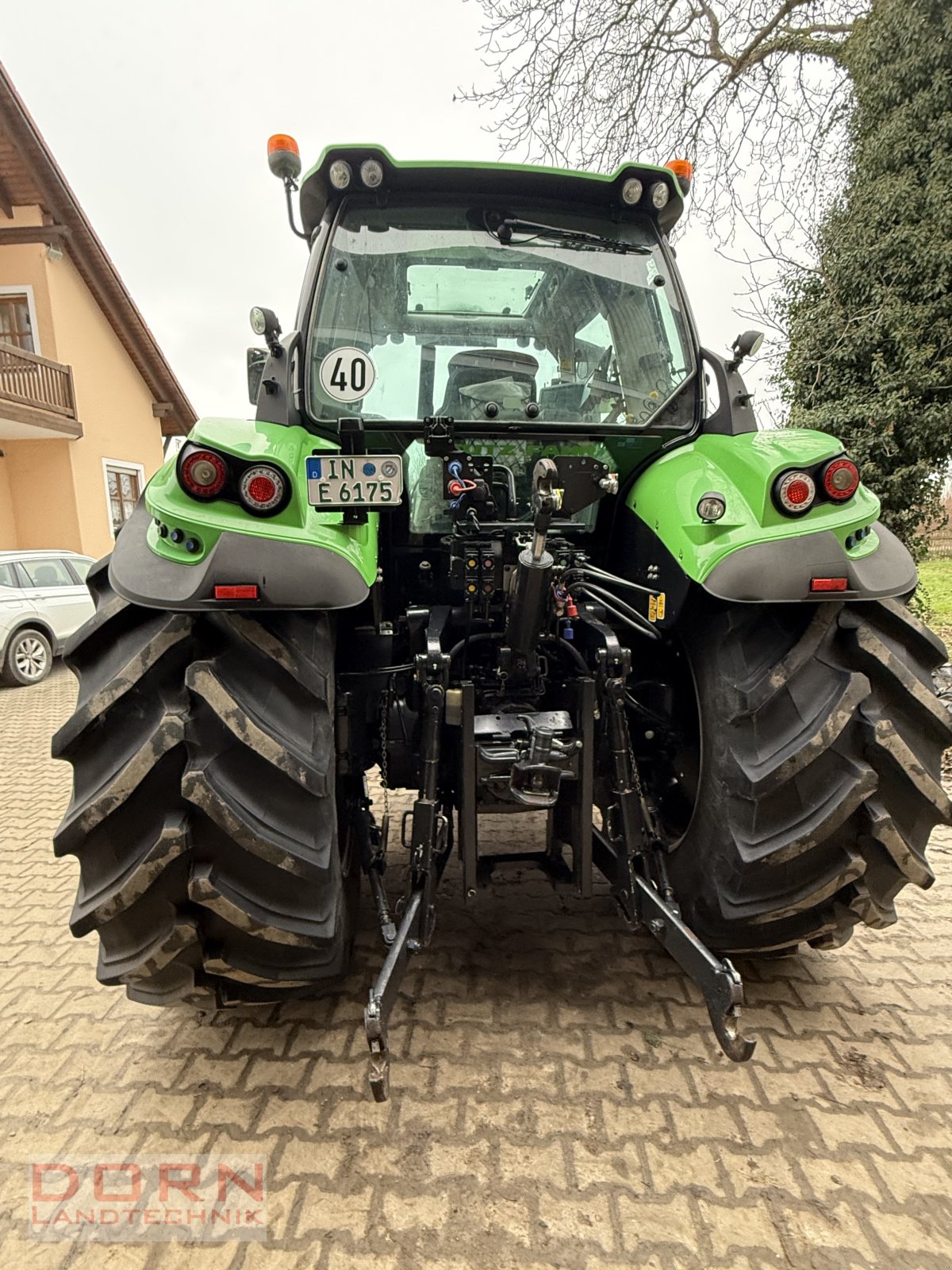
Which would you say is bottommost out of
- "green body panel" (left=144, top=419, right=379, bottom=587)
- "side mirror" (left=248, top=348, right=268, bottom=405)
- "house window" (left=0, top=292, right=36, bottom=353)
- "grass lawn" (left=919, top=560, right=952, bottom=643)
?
"grass lawn" (left=919, top=560, right=952, bottom=643)

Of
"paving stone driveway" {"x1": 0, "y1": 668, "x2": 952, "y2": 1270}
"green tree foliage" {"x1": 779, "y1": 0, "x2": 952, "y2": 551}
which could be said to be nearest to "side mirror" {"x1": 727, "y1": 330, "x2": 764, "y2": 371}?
"paving stone driveway" {"x1": 0, "y1": 668, "x2": 952, "y2": 1270}

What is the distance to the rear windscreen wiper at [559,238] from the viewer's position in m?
2.48

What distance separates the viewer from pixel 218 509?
1.75 metres

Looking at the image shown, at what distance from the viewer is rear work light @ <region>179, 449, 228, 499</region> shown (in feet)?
5.65

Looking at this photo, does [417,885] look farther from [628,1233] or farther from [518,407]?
[518,407]

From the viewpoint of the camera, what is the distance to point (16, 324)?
557 inches

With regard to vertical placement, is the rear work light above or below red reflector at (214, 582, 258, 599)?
above

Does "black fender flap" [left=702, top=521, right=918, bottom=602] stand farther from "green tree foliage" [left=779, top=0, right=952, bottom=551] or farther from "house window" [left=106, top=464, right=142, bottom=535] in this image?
"house window" [left=106, top=464, right=142, bottom=535]

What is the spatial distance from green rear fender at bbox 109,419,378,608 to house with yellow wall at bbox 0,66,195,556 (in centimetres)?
1269

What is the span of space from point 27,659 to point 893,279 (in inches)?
445

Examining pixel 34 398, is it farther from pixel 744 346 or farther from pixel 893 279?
pixel 744 346

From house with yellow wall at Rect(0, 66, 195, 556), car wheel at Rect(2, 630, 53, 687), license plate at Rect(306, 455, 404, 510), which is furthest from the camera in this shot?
house with yellow wall at Rect(0, 66, 195, 556)

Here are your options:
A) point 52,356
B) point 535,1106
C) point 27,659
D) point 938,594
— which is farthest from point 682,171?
point 52,356

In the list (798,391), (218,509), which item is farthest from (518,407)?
(798,391)
